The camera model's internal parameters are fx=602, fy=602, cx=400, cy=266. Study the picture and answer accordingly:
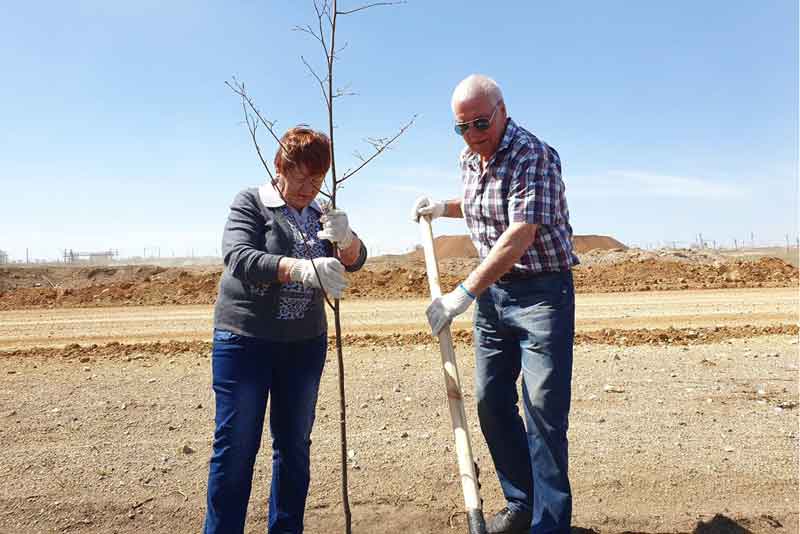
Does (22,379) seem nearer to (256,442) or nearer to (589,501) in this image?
(256,442)

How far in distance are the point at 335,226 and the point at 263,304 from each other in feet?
1.42

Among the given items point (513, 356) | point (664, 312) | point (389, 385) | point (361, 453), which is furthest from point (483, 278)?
point (664, 312)

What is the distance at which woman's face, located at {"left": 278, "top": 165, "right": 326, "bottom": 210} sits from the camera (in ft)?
7.94

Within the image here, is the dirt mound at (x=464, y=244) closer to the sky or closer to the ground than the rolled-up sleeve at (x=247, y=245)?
closer to the sky

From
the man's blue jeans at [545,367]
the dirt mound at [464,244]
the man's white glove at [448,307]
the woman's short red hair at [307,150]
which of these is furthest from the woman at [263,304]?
the dirt mound at [464,244]

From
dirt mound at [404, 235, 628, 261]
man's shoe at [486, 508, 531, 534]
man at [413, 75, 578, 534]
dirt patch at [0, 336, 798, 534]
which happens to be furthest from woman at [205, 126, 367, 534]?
dirt mound at [404, 235, 628, 261]

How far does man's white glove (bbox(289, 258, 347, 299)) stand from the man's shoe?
5.55ft

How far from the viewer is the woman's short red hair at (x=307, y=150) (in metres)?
2.33

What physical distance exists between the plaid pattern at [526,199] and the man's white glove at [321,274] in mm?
817

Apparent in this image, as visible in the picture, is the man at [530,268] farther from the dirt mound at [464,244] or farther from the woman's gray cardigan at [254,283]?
the dirt mound at [464,244]

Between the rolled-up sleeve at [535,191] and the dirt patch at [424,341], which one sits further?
Answer: the dirt patch at [424,341]

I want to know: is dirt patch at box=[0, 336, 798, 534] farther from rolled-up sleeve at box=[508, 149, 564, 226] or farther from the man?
rolled-up sleeve at box=[508, 149, 564, 226]

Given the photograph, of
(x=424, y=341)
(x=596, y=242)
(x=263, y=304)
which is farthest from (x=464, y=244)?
(x=263, y=304)

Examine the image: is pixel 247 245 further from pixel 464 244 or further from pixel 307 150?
pixel 464 244
